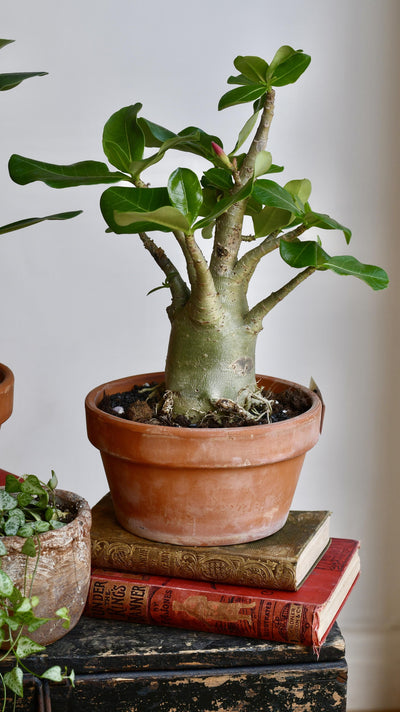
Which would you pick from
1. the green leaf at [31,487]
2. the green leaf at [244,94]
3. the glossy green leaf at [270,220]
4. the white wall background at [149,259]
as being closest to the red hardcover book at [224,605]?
the green leaf at [31,487]

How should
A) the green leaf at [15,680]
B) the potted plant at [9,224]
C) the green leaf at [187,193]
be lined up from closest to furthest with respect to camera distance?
1. the green leaf at [15,680]
2. the green leaf at [187,193]
3. the potted plant at [9,224]

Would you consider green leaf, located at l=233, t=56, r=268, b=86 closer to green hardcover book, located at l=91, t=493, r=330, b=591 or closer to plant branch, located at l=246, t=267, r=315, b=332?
plant branch, located at l=246, t=267, r=315, b=332

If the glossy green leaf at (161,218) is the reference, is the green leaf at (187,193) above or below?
above

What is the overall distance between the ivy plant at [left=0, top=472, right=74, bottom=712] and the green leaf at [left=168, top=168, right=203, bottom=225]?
0.32 meters

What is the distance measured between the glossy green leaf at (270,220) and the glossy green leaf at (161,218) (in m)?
0.17

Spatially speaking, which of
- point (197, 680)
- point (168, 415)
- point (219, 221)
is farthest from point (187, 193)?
point (197, 680)

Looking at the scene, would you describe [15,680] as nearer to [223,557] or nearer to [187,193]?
[223,557]

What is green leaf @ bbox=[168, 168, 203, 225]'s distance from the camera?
29.7 inches

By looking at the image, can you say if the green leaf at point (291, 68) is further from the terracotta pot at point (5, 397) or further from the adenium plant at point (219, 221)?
the terracotta pot at point (5, 397)

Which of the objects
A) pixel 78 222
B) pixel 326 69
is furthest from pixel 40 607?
pixel 326 69

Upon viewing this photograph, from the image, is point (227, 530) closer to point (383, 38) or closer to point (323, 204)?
point (323, 204)

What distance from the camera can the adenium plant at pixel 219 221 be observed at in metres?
0.79

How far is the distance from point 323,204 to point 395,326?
0.98 feet

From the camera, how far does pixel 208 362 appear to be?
0.90 meters
